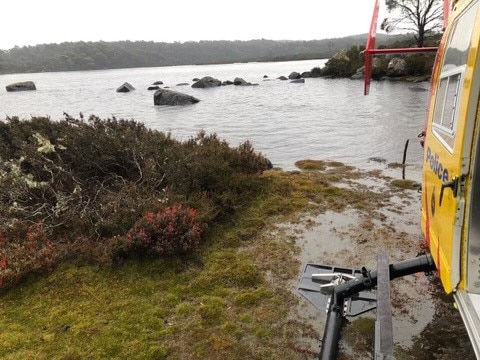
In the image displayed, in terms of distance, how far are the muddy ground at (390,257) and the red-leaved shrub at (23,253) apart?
4.30 meters

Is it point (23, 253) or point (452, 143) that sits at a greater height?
point (452, 143)

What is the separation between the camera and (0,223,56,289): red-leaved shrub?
5.97 metres

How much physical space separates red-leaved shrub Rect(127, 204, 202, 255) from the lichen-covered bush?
0.07 metres

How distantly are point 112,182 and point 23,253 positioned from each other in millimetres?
3184

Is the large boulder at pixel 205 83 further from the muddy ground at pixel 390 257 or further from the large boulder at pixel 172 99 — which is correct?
the muddy ground at pixel 390 257

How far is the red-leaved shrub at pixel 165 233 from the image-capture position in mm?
6559

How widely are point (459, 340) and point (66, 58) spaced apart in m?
184

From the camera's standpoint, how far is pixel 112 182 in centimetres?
927

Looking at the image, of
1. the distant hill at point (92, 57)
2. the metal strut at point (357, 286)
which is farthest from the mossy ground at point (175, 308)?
the distant hill at point (92, 57)

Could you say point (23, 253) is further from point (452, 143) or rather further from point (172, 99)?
point (172, 99)

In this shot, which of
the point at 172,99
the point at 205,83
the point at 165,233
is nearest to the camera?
the point at 165,233

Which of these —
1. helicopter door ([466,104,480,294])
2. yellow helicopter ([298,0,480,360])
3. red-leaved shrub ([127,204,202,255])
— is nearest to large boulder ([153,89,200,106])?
red-leaved shrub ([127,204,202,255])

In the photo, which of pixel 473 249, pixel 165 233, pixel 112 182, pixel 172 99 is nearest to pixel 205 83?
pixel 172 99

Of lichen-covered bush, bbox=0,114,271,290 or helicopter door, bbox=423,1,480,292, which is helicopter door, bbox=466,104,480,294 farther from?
lichen-covered bush, bbox=0,114,271,290
